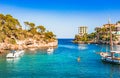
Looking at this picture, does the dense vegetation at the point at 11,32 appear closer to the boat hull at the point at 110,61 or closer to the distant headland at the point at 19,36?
the distant headland at the point at 19,36

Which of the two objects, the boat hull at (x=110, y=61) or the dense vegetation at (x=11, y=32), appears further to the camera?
the dense vegetation at (x=11, y=32)

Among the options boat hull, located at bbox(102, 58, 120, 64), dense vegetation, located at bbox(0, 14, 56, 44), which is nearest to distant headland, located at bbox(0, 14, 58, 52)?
dense vegetation, located at bbox(0, 14, 56, 44)

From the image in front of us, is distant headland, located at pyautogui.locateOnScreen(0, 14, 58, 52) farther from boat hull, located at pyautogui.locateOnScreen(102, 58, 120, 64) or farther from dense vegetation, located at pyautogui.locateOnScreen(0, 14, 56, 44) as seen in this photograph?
boat hull, located at pyautogui.locateOnScreen(102, 58, 120, 64)

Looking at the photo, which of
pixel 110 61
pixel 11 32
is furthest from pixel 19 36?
pixel 110 61

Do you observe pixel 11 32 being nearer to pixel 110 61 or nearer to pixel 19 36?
pixel 19 36

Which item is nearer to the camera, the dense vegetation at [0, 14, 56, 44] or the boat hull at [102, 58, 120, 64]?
the boat hull at [102, 58, 120, 64]

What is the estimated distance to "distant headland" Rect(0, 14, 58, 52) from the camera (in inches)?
5388

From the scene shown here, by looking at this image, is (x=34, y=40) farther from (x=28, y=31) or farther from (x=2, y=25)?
(x=2, y=25)

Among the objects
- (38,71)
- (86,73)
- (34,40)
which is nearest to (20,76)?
(38,71)

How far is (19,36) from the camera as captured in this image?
152 m

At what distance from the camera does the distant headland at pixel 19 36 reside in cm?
13685

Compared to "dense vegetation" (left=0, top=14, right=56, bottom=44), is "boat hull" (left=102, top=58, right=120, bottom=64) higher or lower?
lower

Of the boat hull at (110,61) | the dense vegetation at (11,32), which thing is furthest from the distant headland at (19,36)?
the boat hull at (110,61)

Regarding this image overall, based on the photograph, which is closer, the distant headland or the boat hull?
the boat hull
